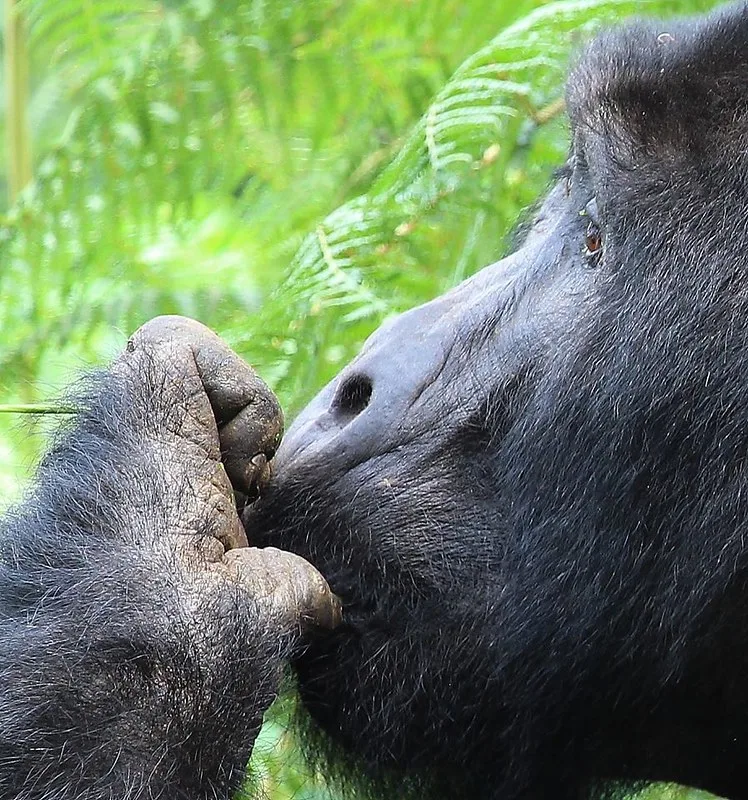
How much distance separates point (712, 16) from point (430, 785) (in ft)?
2.94

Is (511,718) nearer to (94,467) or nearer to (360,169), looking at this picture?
(94,467)

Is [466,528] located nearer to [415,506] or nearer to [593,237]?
[415,506]

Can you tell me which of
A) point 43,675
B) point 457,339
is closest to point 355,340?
point 457,339

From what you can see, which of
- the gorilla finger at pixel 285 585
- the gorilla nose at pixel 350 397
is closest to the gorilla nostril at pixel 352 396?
the gorilla nose at pixel 350 397

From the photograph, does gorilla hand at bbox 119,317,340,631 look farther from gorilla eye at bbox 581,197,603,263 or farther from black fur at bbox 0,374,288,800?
gorilla eye at bbox 581,197,603,263

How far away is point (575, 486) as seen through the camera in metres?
1.31

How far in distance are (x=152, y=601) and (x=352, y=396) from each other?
334 mm

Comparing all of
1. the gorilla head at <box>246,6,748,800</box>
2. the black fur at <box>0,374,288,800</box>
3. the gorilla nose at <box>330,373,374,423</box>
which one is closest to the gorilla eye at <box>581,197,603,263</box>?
the gorilla head at <box>246,6,748,800</box>

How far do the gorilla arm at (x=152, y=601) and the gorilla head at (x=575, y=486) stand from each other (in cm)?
10

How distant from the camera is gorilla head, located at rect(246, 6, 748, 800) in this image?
1.26 metres

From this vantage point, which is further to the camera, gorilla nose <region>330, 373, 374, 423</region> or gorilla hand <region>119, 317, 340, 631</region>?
gorilla nose <region>330, 373, 374, 423</region>

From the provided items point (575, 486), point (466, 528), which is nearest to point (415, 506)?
point (466, 528)

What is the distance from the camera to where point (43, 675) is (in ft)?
3.92

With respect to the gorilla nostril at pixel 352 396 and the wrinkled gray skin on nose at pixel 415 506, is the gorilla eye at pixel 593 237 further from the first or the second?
the gorilla nostril at pixel 352 396
